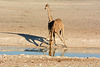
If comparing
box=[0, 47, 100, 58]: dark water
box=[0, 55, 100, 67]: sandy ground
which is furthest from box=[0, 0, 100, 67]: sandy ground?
box=[0, 47, 100, 58]: dark water

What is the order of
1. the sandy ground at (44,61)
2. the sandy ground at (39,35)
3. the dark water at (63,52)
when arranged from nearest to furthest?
the sandy ground at (44,61) → the sandy ground at (39,35) → the dark water at (63,52)

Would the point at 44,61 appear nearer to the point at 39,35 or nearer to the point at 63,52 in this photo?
the point at 63,52

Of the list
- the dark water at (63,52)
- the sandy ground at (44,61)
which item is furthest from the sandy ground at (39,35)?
the dark water at (63,52)

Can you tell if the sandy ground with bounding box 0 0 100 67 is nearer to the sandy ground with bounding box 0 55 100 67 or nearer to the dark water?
the sandy ground with bounding box 0 55 100 67

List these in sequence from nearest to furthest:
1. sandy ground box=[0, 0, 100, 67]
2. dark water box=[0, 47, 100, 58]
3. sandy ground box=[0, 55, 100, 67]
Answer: sandy ground box=[0, 55, 100, 67] < sandy ground box=[0, 0, 100, 67] < dark water box=[0, 47, 100, 58]

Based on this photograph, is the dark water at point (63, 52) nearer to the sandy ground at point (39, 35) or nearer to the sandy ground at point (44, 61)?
the sandy ground at point (39, 35)

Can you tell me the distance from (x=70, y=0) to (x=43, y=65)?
116ft

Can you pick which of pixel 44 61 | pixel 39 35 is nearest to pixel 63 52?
pixel 44 61

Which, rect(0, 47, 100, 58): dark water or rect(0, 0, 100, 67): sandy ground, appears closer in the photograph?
rect(0, 0, 100, 67): sandy ground

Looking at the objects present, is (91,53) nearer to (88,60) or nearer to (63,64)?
(88,60)

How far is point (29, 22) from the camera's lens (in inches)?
857

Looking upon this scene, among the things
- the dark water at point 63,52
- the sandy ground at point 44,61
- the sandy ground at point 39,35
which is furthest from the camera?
the dark water at point 63,52

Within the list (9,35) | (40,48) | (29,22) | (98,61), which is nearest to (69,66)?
(98,61)

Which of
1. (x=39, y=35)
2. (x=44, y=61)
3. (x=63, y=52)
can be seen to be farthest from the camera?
(x=39, y=35)
